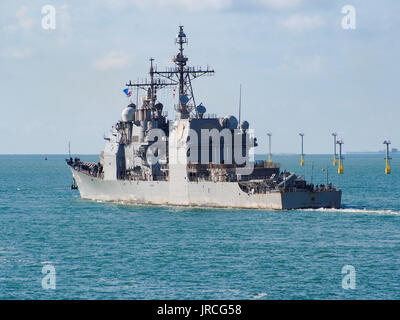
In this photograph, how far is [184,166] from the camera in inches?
2450

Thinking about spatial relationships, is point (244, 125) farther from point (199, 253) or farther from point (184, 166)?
point (199, 253)

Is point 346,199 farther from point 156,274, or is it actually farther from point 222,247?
point 156,274

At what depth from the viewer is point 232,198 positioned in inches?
2336

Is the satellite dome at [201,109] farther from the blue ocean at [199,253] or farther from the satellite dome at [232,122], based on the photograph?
the blue ocean at [199,253]

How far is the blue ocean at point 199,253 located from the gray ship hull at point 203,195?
0.88 meters

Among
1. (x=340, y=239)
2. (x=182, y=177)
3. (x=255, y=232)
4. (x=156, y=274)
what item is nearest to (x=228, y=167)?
(x=182, y=177)

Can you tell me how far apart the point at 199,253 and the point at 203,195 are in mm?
19484

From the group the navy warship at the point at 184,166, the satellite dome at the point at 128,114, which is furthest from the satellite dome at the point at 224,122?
the satellite dome at the point at 128,114

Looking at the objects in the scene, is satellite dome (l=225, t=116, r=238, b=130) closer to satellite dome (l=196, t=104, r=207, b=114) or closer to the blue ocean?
satellite dome (l=196, t=104, r=207, b=114)

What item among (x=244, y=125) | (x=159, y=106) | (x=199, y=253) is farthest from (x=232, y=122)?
(x=199, y=253)

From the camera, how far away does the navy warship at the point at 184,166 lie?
58.7m

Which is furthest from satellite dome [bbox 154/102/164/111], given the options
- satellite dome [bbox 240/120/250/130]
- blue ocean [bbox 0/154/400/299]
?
blue ocean [bbox 0/154/400/299]

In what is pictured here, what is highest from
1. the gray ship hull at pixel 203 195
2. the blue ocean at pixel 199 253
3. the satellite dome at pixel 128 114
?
the satellite dome at pixel 128 114

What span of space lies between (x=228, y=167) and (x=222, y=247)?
20.3m
